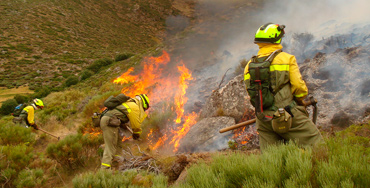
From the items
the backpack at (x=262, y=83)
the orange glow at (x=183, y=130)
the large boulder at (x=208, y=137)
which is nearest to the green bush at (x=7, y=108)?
the orange glow at (x=183, y=130)

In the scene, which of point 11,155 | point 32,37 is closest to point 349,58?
point 11,155

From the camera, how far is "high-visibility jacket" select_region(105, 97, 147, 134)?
15.7 feet

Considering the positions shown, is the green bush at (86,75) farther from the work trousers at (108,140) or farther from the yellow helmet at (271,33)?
the yellow helmet at (271,33)

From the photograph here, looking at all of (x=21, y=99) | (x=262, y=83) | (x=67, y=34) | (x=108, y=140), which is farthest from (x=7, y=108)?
(x=262, y=83)

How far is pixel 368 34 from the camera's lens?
7258 mm

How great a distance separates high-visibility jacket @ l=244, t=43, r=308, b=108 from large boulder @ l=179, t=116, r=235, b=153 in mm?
2606

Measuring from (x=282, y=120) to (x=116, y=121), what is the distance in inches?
141

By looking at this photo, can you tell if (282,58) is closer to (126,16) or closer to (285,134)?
(285,134)

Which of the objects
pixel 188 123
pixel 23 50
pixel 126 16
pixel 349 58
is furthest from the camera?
pixel 126 16

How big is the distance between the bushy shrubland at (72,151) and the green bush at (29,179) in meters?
1.03

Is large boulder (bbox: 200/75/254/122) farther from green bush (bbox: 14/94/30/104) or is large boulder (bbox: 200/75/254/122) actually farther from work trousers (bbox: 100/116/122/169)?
green bush (bbox: 14/94/30/104)

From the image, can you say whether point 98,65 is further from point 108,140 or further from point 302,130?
point 302,130

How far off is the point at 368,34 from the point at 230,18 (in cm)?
1309

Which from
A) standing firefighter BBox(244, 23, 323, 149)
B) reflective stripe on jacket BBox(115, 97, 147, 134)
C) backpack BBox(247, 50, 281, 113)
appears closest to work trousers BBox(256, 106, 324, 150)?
standing firefighter BBox(244, 23, 323, 149)
